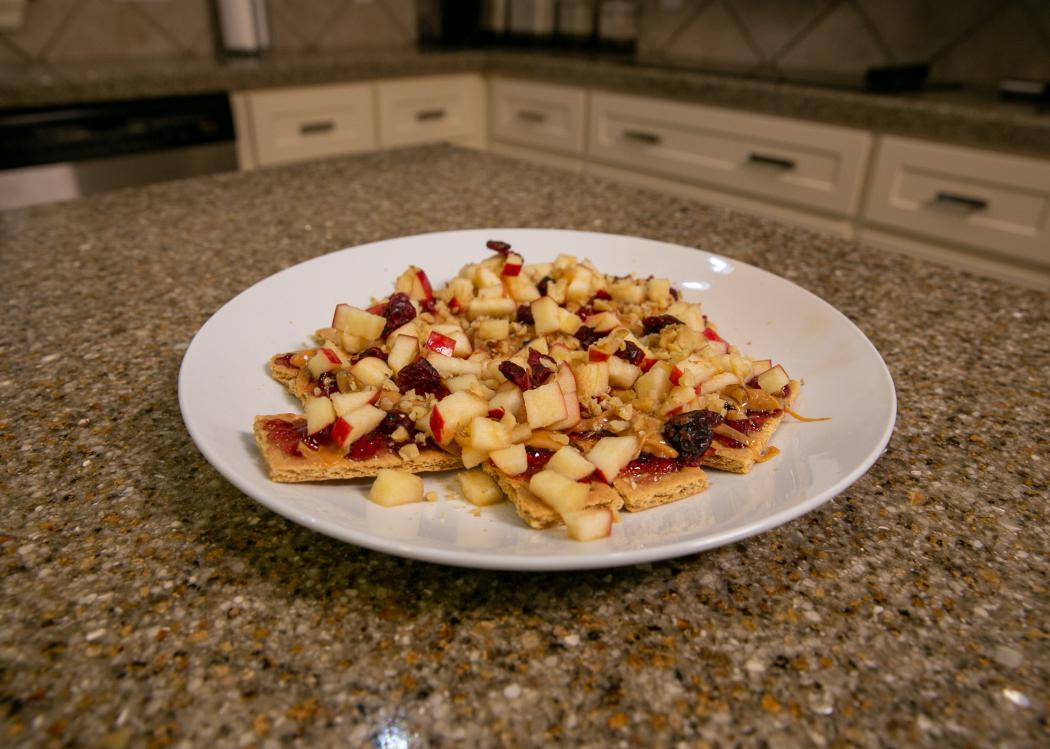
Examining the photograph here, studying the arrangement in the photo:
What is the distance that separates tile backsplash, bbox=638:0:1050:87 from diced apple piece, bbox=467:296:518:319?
2318 mm

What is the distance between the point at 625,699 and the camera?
0.48m

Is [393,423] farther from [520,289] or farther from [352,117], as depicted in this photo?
[352,117]

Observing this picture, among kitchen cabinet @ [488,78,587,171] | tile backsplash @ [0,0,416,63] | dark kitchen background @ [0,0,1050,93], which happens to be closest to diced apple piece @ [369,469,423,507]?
dark kitchen background @ [0,0,1050,93]

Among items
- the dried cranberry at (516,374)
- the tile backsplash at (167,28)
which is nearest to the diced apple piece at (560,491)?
the dried cranberry at (516,374)

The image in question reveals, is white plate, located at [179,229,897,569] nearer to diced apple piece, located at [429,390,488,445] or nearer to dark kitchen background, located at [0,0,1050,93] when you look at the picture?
diced apple piece, located at [429,390,488,445]

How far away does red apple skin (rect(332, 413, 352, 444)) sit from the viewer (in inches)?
24.5

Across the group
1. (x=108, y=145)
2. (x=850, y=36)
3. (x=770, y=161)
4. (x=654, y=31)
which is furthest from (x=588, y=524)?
(x=654, y=31)

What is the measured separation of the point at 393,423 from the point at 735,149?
2.26 meters

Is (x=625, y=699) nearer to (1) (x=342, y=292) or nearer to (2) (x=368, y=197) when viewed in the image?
(1) (x=342, y=292)

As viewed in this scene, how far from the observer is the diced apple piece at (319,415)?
0.63 meters

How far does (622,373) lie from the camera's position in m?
0.74

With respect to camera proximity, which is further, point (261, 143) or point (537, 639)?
point (261, 143)

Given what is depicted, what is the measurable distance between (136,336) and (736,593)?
81 cm

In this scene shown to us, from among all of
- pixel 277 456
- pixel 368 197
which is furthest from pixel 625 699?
pixel 368 197
